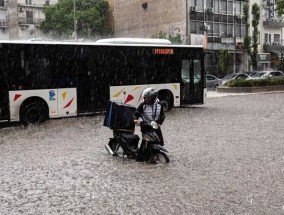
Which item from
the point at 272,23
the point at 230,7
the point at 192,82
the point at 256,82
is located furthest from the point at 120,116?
the point at 272,23

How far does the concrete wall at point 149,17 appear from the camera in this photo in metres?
54.5

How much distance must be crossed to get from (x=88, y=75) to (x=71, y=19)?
41543 millimetres

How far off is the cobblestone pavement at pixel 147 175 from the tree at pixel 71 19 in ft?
147

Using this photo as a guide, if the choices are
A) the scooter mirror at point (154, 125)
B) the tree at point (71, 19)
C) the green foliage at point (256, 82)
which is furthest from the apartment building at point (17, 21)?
the scooter mirror at point (154, 125)

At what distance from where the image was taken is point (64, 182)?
802 cm

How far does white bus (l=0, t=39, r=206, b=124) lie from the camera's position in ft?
53.5

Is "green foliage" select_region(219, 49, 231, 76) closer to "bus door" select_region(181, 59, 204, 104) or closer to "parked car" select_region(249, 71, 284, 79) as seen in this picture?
"parked car" select_region(249, 71, 284, 79)

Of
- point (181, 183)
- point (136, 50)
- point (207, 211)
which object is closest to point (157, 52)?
point (136, 50)

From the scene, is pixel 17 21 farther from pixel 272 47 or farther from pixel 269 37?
pixel 272 47

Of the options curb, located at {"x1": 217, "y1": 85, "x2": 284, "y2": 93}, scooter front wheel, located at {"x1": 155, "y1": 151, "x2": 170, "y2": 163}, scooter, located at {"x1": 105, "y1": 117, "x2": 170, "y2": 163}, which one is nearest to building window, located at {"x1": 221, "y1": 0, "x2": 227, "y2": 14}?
curb, located at {"x1": 217, "y1": 85, "x2": 284, "y2": 93}

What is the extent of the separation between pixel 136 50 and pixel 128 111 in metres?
9.65

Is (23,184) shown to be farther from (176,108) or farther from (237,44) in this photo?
(237,44)

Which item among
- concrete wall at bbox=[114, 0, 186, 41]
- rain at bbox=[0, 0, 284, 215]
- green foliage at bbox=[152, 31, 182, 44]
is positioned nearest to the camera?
rain at bbox=[0, 0, 284, 215]

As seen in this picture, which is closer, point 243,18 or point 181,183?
point 181,183
